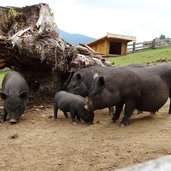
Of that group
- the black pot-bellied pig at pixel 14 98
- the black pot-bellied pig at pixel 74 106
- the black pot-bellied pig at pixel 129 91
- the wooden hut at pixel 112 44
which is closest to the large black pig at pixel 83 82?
the black pot-bellied pig at pixel 74 106

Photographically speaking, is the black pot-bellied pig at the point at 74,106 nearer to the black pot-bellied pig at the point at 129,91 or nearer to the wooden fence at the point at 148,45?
the black pot-bellied pig at the point at 129,91

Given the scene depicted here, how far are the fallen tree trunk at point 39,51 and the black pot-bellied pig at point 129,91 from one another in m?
2.88

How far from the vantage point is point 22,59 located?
34.2 feet

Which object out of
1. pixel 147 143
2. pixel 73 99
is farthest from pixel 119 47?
pixel 147 143

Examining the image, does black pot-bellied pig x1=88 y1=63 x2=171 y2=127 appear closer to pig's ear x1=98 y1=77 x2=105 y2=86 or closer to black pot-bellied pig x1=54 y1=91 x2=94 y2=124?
pig's ear x1=98 y1=77 x2=105 y2=86

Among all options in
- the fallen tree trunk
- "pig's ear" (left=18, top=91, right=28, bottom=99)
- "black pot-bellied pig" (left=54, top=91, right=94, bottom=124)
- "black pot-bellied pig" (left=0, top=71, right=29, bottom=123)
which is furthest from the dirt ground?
the fallen tree trunk

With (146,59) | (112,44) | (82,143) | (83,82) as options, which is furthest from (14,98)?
(112,44)

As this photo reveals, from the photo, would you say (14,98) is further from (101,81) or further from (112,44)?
(112,44)

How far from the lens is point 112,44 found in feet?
117

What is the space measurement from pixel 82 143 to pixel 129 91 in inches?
67.9

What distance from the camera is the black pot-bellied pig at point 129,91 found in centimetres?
736

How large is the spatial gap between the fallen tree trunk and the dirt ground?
7.21 feet

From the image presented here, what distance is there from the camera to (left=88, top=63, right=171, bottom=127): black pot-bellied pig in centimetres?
736

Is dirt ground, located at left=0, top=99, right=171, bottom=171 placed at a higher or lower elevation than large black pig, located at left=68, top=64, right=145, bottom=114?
lower
